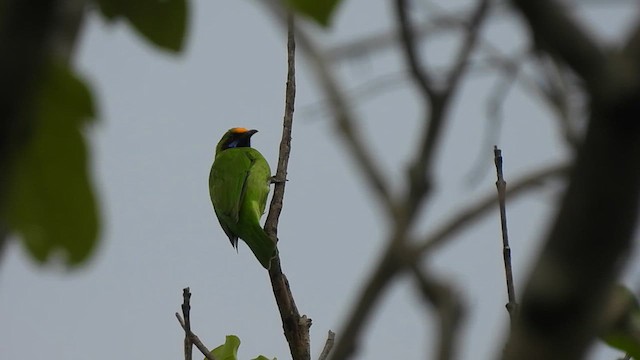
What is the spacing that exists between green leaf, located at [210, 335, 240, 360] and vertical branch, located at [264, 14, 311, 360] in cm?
44

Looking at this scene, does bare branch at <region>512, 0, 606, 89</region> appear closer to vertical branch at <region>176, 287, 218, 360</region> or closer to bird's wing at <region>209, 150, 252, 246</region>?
vertical branch at <region>176, 287, 218, 360</region>

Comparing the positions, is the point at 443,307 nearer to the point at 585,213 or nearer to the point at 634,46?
the point at 585,213

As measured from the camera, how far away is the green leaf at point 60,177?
953mm

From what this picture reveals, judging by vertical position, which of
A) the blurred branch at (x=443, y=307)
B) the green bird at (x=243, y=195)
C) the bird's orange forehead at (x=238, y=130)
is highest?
the bird's orange forehead at (x=238, y=130)

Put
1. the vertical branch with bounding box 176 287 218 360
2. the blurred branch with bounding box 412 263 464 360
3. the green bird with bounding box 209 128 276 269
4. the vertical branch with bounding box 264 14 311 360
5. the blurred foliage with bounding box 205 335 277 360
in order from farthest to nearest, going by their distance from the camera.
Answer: the green bird with bounding box 209 128 276 269, the vertical branch with bounding box 264 14 311 360, the blurred foliage with bounding box 205 335 277 360, the vertical branch with bounding box 176 287 218 360, the blurred branch with bounding box 412 263 464 360

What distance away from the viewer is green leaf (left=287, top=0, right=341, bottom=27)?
3.66 feet

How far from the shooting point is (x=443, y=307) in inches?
32.8

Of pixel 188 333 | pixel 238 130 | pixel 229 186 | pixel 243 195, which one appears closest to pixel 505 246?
pixel 188 333

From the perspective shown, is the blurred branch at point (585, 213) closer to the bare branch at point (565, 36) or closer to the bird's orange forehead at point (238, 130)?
the bare branch at point (565, 36)

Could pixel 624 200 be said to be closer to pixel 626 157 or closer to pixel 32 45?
pixel 626 157

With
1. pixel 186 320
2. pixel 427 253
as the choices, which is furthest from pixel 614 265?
pixel 186 320

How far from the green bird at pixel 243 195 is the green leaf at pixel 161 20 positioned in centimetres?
508

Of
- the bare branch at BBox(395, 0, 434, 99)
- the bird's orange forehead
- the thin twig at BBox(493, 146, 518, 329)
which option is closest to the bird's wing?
the bird's orange forehead

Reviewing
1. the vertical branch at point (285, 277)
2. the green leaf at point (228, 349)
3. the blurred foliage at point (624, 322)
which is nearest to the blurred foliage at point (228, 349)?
the green leaf at point (228, 349)
